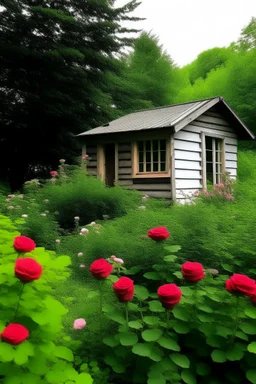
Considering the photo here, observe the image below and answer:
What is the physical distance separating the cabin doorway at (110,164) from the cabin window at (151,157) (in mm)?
1017

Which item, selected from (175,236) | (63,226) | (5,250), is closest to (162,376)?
(5,250)

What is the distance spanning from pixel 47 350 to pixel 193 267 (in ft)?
2.82

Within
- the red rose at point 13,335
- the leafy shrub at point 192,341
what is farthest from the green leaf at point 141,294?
the red rose at point 13,335

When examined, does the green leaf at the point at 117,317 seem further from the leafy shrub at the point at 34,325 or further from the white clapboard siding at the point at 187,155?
the white clapboard siding at the point at 187,155

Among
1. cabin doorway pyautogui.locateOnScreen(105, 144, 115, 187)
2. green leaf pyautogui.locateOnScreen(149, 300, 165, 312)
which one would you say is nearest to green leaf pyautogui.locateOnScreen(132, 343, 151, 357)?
green leaf pyautogui.locateOnScreen(149, 300, 165, 312)

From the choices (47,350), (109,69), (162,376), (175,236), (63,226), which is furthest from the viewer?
(109,69)

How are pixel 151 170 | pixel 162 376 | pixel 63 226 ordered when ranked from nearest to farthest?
pixel 162 376 < pixel 63 226 < pixel 151 170

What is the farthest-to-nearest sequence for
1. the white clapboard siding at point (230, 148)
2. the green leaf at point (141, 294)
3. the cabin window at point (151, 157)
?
the white clapboard siding at point (230, 148), the cabin window at point (151, 157), the green leaf at point (141, 294)

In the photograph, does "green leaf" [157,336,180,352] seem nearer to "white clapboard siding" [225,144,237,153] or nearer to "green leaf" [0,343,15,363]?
"green leaf" [0,343,15,363]

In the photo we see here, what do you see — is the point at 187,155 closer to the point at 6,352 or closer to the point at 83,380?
the point at 83,380

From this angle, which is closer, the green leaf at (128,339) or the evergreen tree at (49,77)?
the green leaf at (128,339)

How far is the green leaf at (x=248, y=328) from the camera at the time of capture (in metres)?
2.05

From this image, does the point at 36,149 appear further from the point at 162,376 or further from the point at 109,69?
the point at 162,376

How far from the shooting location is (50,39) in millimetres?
15562
